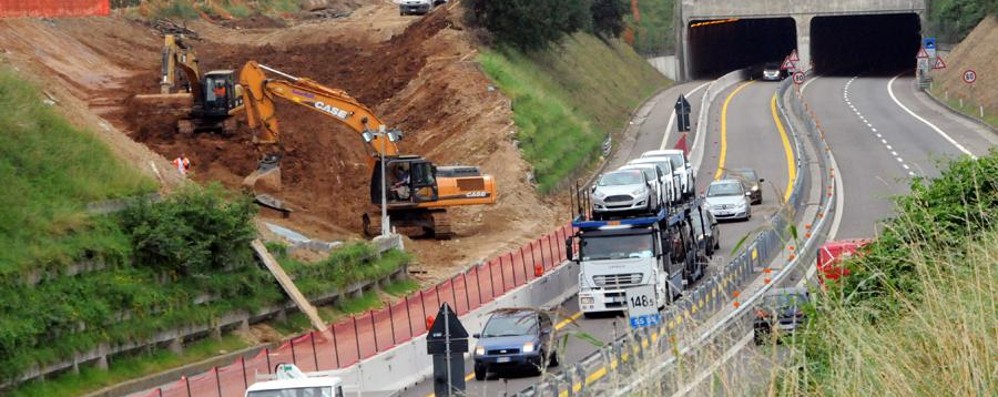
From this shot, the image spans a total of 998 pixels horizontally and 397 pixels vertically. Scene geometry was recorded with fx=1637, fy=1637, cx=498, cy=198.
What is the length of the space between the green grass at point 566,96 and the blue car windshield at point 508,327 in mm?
28644

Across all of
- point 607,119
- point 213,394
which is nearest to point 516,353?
point 213,394

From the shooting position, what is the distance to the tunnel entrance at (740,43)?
11862cm

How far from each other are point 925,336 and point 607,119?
70.2 m

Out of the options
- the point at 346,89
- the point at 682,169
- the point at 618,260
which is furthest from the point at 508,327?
the point at 346,89

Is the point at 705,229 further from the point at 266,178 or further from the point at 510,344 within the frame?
the point at 510,344

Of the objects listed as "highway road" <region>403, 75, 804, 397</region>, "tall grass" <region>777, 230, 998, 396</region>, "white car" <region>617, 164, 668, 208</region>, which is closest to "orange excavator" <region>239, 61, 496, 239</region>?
"highway road" <region>403, 75, 804, 397</region>

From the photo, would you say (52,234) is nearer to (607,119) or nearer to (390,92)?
(390,92)

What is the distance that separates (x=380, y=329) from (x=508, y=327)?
130 inches

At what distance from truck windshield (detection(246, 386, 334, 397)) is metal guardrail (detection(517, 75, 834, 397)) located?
2.90m

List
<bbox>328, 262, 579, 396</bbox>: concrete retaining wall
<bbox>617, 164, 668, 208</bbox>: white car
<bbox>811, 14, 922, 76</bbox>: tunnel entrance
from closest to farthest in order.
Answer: <bbox>328, 262, 579, 396</bbox>: concrete retaining wall → <bbox>617, 164, 668, 208</bbox>: white car → <bbox>811, 14, 922, 76</bbox>: tunnel entrance

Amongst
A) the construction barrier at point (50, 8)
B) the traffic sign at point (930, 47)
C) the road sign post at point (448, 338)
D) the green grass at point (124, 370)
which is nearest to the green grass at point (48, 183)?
the green grass at point (124, 370)

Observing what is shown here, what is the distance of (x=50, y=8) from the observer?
6694 centimetres

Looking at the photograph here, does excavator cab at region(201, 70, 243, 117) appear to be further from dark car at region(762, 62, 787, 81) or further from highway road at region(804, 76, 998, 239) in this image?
dark car at region(762, 62, 787, 81)

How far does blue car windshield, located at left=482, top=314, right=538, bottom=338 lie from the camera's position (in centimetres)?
3212
